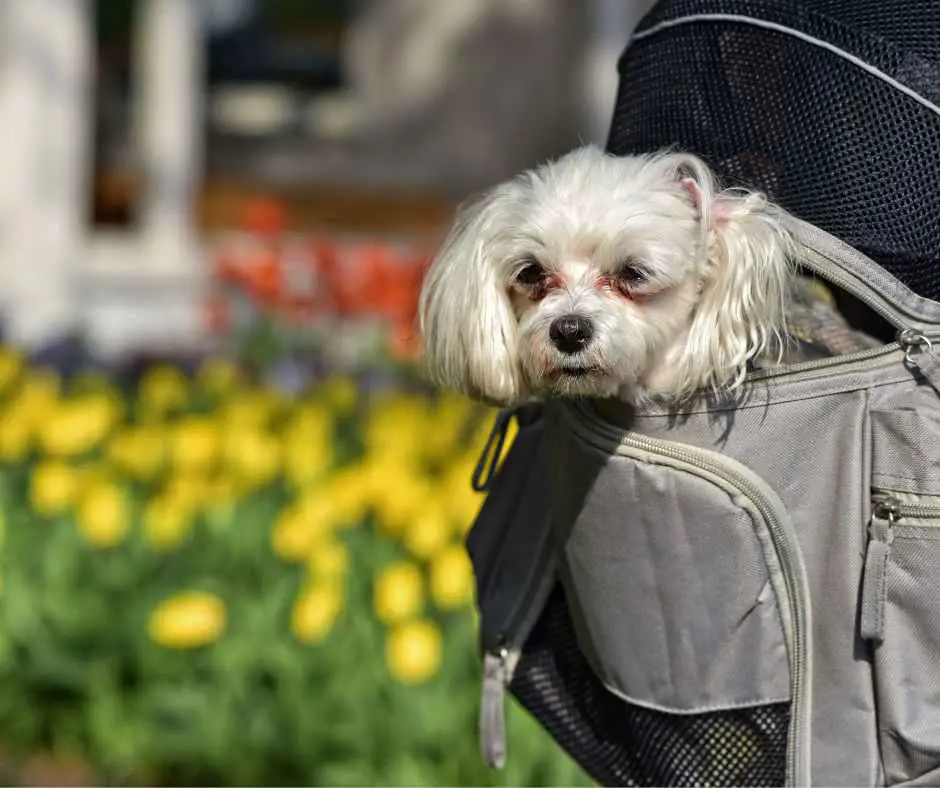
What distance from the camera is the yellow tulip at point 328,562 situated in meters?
3.21

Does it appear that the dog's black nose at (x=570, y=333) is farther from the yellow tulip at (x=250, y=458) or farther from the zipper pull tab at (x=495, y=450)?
the yellow tulip at (x=250, y=458)

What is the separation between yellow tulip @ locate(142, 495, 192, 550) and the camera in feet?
11.4

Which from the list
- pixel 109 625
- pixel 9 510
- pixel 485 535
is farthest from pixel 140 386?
pixel 485 535

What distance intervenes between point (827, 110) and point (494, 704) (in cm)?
78

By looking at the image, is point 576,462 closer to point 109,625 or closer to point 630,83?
point 630,83

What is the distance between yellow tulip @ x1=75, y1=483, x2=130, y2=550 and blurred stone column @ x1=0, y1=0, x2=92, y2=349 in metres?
2.62

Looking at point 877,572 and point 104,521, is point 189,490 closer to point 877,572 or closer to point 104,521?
point 104,521

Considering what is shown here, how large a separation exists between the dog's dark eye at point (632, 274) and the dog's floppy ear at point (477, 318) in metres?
0.13

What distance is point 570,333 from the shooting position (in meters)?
1.54

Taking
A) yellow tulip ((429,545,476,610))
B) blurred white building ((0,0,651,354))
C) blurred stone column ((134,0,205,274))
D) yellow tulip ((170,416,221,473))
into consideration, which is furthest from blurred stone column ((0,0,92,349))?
yellow tulip ((429,545,476,610))

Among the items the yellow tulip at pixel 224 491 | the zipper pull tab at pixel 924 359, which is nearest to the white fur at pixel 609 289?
the zipper pull tab at pixel 924 359

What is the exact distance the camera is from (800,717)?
1480 millimetres

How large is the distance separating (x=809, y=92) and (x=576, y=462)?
17.8 inches

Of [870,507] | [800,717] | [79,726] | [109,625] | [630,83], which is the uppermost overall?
[630,83]
